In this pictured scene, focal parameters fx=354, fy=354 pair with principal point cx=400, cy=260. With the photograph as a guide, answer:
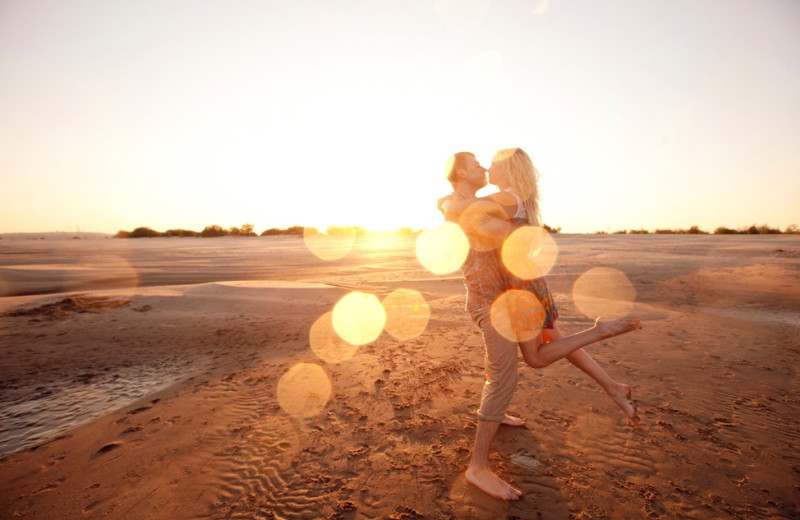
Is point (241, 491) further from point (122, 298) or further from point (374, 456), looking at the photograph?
point (122, 298)

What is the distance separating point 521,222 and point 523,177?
1.11 feet

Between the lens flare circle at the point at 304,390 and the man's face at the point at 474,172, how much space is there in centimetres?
284

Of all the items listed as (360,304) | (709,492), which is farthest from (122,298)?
(709,492)

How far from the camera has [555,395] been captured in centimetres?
407

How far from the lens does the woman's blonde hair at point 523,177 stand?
8.27 ft

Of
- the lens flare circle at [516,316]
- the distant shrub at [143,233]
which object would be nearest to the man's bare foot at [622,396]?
the lens flare circle at [516,316]

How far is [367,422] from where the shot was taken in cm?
354

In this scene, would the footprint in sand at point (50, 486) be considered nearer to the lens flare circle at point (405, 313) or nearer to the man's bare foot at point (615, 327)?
the man's bare foot at point (615, 327)

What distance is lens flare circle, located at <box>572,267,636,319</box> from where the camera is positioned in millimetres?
8133

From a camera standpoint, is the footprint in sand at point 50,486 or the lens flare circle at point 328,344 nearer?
the footprint in sand at point 50,486

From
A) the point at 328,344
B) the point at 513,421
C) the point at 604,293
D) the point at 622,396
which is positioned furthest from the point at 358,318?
the point at 604,293

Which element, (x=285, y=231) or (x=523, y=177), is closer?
(x=523, y=177)

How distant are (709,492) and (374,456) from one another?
8.00 feet

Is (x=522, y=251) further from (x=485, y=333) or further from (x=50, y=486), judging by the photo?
(x=50, y=486)
